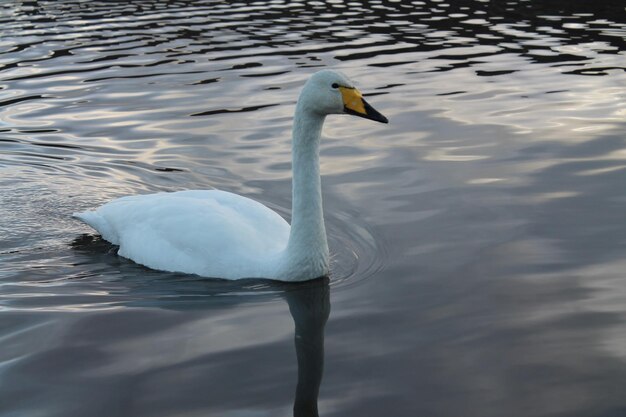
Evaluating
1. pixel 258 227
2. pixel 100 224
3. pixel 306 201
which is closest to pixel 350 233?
pixel 258 227

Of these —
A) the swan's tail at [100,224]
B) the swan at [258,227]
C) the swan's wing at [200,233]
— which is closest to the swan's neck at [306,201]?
the swan at [258,227]

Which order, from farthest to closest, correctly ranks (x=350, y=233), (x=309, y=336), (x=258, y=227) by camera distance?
(x=350, y=233), (x=258, y=227), (x=309, y=336)

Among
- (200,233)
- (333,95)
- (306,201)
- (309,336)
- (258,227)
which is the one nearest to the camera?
(309,336)

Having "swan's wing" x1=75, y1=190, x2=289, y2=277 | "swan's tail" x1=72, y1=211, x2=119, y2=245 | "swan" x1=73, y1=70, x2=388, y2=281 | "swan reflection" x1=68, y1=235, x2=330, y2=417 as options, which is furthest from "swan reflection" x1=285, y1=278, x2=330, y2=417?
"swan's tail" x1=72, y1=211, x2=119, y2=245

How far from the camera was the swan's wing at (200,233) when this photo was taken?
27.1 feet

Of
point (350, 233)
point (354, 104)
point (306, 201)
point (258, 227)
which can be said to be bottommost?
point (350, 233)

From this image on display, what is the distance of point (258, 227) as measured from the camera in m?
8.63

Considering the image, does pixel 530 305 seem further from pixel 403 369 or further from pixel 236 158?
pixel 236 158

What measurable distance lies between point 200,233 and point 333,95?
1564 millimetres

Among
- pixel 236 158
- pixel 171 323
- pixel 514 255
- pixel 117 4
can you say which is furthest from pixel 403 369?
pixel 117 4

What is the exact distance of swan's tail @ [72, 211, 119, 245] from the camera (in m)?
9.36

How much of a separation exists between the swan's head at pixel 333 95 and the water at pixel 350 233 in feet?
4.49

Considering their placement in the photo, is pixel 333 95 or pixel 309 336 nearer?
pixel 309 336

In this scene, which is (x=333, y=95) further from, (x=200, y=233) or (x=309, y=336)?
(x=309, y=336)
